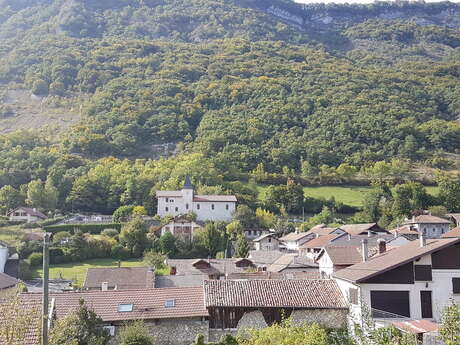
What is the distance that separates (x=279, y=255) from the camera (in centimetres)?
5006

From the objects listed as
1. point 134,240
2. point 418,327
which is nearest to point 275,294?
point 418,327

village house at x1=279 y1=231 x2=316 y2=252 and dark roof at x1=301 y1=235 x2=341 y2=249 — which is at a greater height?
dark roof at x1=301 y1=235 x2=341 y2=249

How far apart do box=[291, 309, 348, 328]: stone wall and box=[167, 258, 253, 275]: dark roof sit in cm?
1872

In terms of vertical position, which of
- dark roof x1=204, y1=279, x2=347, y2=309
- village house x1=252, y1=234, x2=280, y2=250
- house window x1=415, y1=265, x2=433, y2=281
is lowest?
village house x1=252, y1=234, x2=280, y2=250

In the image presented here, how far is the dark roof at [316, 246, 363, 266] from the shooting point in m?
32.8

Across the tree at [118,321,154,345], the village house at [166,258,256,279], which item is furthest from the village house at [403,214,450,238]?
the tree at [118,321,154,345]

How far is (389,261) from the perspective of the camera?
24.6 m

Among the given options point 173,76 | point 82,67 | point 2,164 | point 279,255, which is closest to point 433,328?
point 279,255

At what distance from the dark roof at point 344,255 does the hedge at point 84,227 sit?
1470 inches

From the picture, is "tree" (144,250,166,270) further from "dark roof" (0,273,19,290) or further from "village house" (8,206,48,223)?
"village house" (8,206,48,223)

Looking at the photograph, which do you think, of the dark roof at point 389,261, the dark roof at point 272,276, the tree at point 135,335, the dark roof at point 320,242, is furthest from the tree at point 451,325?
the dark roof at point 320,242

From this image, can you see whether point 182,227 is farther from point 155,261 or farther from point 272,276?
point 272,276

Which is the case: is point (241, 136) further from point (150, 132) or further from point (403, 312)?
point (403, 312)

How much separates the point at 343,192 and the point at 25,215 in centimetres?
5062
